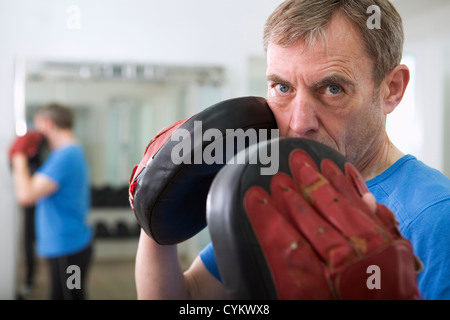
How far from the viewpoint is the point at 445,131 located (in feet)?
8.04

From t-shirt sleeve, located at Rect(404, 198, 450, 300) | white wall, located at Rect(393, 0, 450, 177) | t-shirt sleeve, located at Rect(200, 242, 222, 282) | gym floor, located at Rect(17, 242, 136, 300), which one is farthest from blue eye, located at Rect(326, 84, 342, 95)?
gym floor, located at Rect(17, 242, 136, 300)

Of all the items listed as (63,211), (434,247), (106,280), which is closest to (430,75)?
(434,247)

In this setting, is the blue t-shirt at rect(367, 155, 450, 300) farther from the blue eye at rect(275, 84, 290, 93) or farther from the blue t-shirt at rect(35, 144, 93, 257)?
the blue t-shirt at rect(35, 144, 93, 257)

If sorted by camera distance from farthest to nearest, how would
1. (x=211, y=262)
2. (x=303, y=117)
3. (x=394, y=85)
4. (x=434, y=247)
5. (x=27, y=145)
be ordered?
1. (x=27, y=145)
2. (x=211, y=262)
3. (x=394, y=85)
4. (x=303, y=117)
5. (x=434, y=247)

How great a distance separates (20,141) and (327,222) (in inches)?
122

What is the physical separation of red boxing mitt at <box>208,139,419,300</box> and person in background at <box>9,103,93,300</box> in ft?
6.90

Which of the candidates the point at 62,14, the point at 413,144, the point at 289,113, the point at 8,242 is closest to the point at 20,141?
the point at 8,242

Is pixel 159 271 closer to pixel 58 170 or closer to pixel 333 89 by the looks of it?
pixel 333 89

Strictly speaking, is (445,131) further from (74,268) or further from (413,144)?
(74,268)

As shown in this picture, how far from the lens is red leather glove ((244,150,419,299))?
47 centimetres

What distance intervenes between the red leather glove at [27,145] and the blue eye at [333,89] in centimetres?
283

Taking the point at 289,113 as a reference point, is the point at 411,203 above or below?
below

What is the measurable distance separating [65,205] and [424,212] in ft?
7.28

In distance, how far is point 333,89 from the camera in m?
0.79
